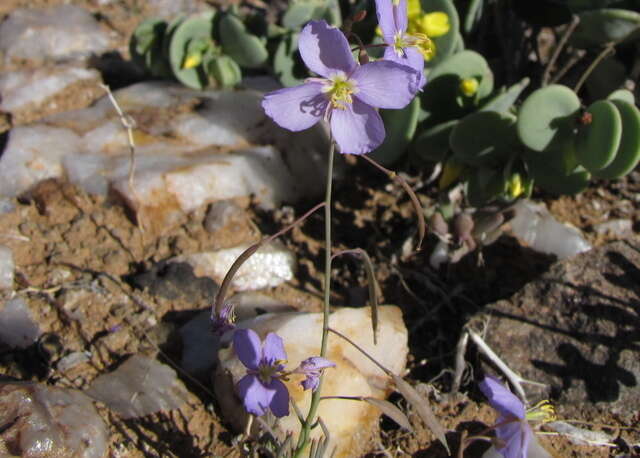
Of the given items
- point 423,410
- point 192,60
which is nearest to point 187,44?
point 192,60

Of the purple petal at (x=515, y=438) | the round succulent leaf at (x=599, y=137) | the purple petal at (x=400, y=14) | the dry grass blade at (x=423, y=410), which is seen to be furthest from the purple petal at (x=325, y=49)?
the round succulent leaf at (x=599, y=137)

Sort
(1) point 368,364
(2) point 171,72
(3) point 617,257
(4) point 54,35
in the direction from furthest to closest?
(4) point 54,35 → (2) point 171,72 → (3) point 617,257 → (1) point 368,364

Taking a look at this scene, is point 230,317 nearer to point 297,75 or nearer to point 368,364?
point 368,364

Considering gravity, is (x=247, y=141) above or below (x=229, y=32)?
below

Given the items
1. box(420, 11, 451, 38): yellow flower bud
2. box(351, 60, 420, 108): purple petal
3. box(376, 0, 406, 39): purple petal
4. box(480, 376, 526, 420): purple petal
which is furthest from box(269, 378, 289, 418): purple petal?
box(420, 11, 451, 38): yellow flower bud

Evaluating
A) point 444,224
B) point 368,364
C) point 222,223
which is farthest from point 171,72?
point 368,364

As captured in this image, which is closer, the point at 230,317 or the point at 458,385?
the point at 230,317

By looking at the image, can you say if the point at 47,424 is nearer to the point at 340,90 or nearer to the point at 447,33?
the point at 340,90
